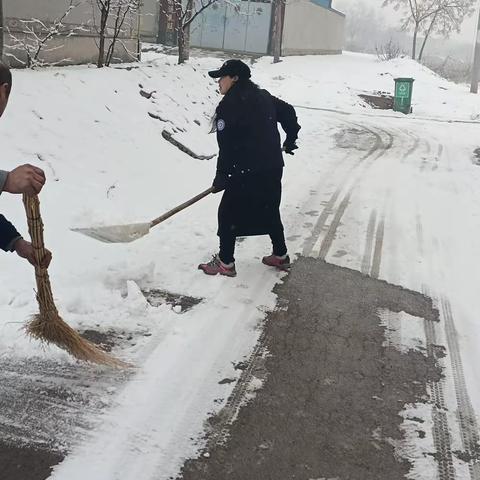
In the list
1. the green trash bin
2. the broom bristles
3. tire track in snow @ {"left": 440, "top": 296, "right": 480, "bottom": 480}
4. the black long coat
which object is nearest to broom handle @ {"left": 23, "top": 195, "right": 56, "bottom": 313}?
the broom bristles

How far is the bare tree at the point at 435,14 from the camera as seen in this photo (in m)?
37.1

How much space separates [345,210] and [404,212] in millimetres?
711

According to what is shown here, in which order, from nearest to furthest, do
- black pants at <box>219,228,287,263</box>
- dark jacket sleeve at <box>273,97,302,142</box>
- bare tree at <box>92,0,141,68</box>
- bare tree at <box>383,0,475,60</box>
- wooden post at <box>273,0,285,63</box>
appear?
black pants at <box>219,228,287,263</box> < dark jacket sleeve at <box>273,97,302,142</box> < bare tree at <box>92,0,141,68</box> < wooden post at <box>273,0,285,63</box> < bare tree at <box>383,0,475,60</box>

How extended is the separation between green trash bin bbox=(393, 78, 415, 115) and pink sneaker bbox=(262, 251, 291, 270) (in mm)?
14423

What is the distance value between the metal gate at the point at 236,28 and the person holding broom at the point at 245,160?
73.4 feet

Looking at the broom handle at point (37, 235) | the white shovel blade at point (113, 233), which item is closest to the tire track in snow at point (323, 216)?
the white shovel blade at point (113, 233)

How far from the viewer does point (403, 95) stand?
17.8m

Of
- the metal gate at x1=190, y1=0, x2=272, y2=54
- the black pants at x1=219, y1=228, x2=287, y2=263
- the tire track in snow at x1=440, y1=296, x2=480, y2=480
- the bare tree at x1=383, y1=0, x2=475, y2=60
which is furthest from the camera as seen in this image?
the bare tree at x1=383, y1=0, x2=475, y2=60

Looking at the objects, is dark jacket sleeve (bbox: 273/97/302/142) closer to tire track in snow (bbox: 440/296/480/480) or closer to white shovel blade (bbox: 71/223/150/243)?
white shovel blade (bbox: 71/223/150/243)

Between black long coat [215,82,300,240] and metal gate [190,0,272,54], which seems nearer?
black long coat [215,82,300,240]

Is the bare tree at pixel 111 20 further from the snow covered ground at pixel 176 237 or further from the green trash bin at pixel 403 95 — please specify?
the green trash bin at pixel 403 95

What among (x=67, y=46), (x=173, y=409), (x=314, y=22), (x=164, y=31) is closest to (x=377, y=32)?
(x=314, y=22)

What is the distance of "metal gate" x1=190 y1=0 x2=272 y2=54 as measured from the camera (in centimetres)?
2534

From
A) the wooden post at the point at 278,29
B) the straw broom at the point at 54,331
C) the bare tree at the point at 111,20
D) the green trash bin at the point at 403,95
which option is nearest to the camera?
the straw broom at the point at 54,331
